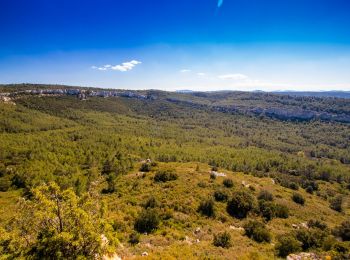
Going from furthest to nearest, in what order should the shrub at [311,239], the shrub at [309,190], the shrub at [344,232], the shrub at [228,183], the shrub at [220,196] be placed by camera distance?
the shrub at [309,190] < the shrub at [228,183] < the shrub at [220,196] < the shrub at [344,232] < the shrub at [311,239]

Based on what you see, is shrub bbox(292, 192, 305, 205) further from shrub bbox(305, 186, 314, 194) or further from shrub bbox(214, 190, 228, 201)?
shrub bbox(305, 186, 314, 194)

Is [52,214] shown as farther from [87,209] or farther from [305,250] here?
[305,250]

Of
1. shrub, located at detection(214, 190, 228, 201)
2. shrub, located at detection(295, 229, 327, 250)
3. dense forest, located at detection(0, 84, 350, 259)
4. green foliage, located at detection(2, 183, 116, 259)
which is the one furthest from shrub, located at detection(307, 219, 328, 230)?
green foliage, located at detection(2, 183, 116, 259)

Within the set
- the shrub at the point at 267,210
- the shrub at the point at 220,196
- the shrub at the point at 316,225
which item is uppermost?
the shrub at the point at 220,196

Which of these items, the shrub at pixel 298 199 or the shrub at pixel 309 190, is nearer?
the shrub at pixel 298 199

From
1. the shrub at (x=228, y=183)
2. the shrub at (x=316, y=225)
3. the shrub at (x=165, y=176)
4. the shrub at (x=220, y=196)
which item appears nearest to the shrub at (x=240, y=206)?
the shrub at (x=220, y=196)

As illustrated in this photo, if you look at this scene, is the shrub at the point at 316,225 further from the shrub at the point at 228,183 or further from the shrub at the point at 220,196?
the shrub at the point at 228,183
